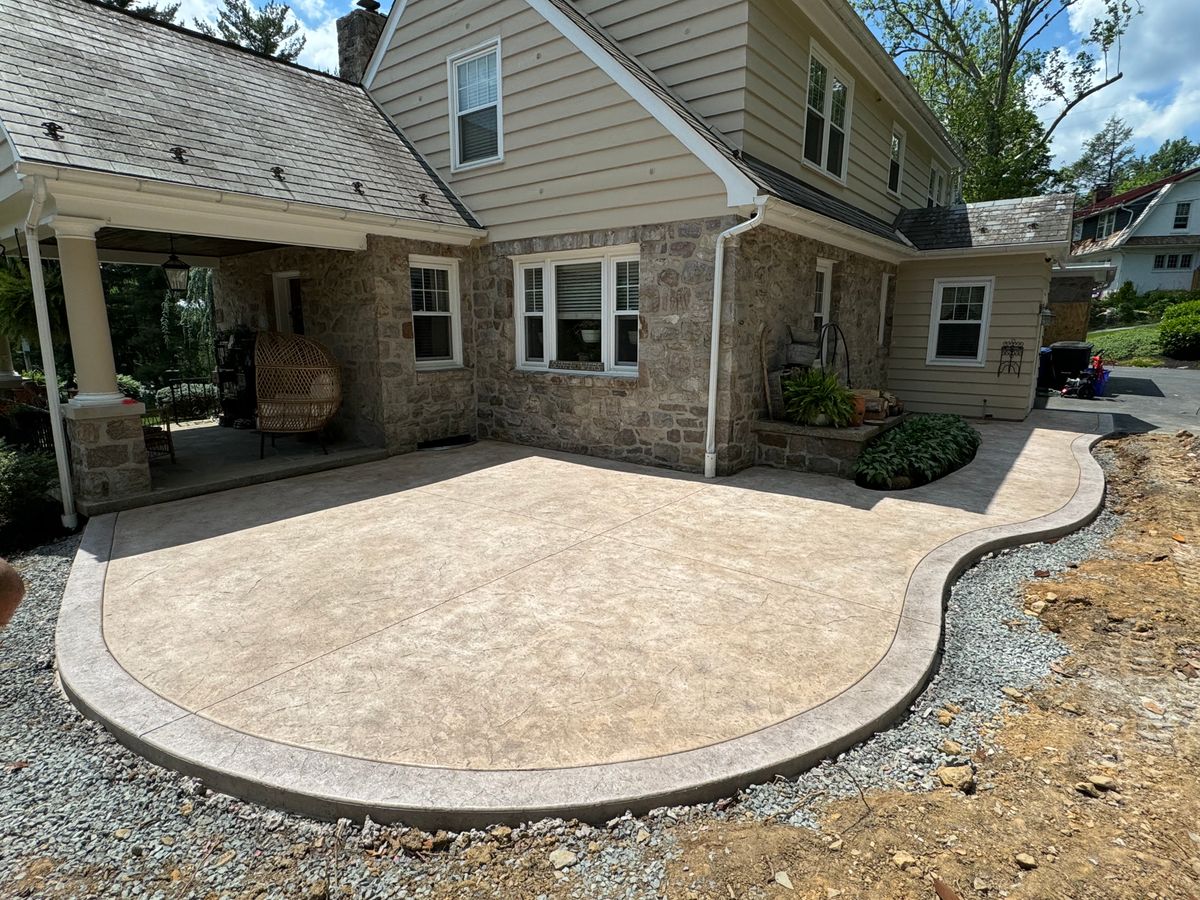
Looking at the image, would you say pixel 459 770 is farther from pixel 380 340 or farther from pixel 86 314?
pixel 380 340

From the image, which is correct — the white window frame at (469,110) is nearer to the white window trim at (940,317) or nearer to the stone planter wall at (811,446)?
the stone planter wall at (811,446)

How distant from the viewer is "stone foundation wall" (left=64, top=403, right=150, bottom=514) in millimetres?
5762

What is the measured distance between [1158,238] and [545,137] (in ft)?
130

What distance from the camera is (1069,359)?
15008 mm

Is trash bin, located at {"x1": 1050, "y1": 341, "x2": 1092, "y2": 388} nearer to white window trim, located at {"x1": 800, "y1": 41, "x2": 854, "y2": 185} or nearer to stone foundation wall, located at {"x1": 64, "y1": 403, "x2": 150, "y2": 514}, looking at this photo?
white window trim, located at {"x1": 800, "y1": 41, "x2": 854, "y2": 185}

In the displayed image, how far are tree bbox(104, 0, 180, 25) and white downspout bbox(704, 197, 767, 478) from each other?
20.0m

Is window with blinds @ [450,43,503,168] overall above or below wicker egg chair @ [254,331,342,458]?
above

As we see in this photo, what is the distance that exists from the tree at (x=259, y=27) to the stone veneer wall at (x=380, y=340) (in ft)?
66.4

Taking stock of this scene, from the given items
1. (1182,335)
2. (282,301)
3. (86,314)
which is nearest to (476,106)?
(282,301)

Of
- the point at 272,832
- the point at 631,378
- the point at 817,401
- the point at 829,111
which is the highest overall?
the point at 829,111

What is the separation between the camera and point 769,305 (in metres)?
7.41

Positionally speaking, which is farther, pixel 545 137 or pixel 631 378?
pixel 545 137

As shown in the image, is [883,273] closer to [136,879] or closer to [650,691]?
[650,691]

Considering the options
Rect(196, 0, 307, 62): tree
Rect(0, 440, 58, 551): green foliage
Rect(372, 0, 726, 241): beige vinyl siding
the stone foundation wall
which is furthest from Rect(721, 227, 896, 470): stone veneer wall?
Rect(196, 0, 307, 62): tree
